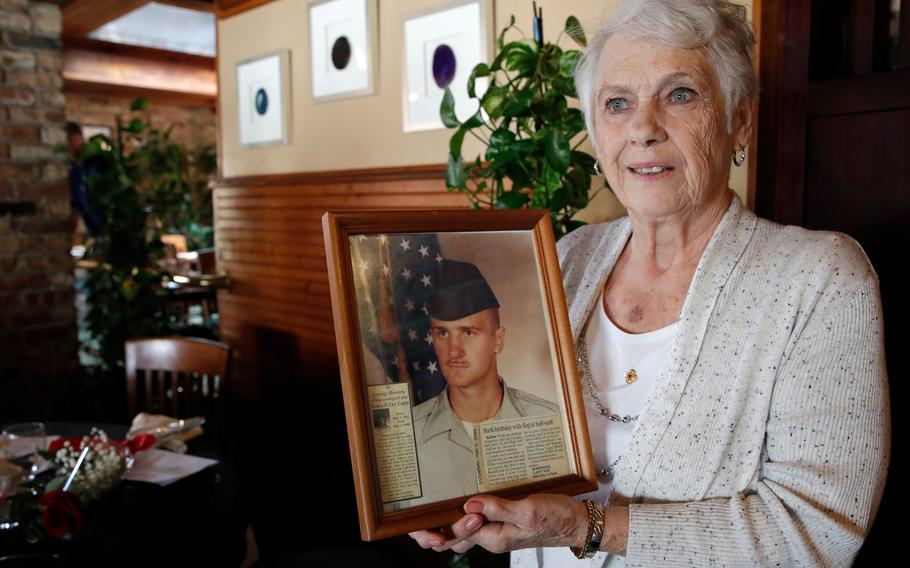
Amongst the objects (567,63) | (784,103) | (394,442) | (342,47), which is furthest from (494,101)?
(342,47)

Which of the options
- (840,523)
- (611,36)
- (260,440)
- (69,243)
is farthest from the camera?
(260,440)

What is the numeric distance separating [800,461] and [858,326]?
212 mm

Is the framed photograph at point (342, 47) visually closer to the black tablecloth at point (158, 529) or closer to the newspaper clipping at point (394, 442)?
the black tablecloth at point (158, 529)

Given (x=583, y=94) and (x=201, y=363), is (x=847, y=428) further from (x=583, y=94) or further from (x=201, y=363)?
(x=201, y=363)

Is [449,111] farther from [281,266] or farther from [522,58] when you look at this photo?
[281,266]

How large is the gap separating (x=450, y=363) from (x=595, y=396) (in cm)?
34

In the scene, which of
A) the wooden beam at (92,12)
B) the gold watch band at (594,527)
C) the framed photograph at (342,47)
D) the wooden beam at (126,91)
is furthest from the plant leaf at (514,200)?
the wooden beam at (126,91)

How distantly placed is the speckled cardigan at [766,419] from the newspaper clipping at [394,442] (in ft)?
1.16

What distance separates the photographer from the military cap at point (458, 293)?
1.04 meters

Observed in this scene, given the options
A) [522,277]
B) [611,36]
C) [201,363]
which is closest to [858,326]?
[522,277]

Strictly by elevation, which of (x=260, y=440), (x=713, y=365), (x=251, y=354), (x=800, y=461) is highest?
(x=713, y=365)

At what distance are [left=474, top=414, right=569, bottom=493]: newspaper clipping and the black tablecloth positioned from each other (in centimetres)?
83

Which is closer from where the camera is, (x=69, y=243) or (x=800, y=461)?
(x=800, y=461)

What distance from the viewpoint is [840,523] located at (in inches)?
37.8
